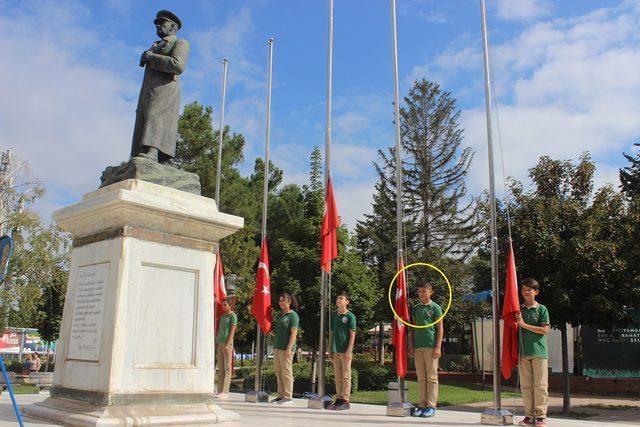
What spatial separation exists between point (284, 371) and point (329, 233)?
2479mm

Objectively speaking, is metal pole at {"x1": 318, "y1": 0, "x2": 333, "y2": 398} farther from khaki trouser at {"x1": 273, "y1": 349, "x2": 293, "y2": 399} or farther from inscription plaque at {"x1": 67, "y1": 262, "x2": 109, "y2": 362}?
inscription plaque at {"x1": 67, "y1": 262, "x2": 109, "y2": 362}

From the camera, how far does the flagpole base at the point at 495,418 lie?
309 inches

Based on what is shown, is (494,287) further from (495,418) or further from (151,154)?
(151,154)

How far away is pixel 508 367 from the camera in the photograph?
8.49 metres

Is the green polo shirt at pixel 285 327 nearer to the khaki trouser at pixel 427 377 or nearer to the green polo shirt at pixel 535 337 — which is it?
the khaki trouser at pixel 427 377

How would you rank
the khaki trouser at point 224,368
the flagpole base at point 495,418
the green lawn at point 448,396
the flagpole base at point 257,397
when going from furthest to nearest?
the green lawn at point 448,396, the khaki trouser at point 224,368, the flagpole base at point 257,397, the flagpole base at point 495,418

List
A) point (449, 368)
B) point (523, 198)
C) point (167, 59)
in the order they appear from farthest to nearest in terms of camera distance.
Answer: point (449, 368), point (523, 198), point (167, 59)

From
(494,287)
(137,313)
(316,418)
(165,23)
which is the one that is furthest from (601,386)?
(165,23)

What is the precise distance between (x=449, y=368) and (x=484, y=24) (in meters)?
21.5

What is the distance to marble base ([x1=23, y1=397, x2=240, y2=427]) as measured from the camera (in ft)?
18.9

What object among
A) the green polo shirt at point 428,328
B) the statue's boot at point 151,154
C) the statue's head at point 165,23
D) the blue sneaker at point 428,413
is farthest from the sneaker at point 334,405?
the statue's head at point 165,23

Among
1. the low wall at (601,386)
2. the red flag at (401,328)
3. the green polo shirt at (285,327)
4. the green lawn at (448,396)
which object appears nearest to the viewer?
the red flag at (401,328)

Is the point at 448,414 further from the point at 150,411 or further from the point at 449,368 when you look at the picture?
the point at 449,368

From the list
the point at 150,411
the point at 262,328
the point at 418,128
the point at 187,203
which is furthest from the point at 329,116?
the point at 418,128
